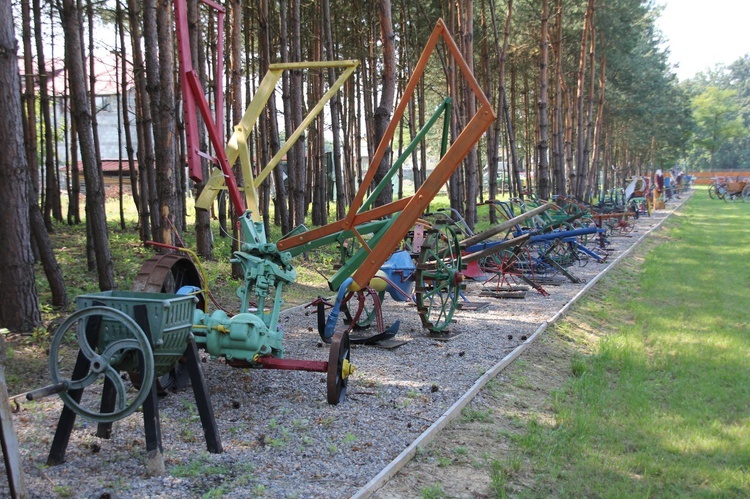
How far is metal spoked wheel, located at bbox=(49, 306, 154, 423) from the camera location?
4.14m

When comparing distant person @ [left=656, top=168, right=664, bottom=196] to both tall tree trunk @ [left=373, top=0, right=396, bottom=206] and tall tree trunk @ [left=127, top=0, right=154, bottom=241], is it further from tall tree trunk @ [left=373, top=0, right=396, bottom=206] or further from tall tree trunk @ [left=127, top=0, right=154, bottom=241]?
tall tree trunk @ [left=127, top=0, right=154, bottom=241]

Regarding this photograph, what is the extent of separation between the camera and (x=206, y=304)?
633 cm

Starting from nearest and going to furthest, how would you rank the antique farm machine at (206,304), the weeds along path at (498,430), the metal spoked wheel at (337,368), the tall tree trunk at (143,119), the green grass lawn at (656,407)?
1. the antique farm machine at (206,304)
2. the weeds along path at (498,430)
3. the green grass lawn at (656,407)
4. the metal spoked wheel at (337,368)
5. the tall tree trunk at (143,119)

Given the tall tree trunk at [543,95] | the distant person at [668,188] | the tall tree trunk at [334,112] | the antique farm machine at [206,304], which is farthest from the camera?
the distant person at [668,188]

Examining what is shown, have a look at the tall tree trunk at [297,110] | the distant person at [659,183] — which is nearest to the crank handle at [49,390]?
the tall tree trunk at [297,110]

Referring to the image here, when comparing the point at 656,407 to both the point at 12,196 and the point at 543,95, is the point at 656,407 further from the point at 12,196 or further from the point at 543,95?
the point at 543,95

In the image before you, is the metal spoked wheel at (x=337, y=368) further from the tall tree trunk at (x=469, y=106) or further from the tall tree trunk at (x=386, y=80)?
the tall tree trunk at (x=469, y=106)

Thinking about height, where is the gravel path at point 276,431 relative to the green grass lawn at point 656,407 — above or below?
above

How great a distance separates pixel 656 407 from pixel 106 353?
4943 mm

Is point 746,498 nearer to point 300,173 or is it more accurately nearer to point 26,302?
point 26,302

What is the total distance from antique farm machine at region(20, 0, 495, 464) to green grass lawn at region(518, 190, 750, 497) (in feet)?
6.44

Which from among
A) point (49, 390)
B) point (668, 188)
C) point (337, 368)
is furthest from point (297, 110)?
point (668, 188)

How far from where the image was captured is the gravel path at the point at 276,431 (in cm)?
430

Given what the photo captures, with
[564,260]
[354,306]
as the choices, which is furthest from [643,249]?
[354,306]
